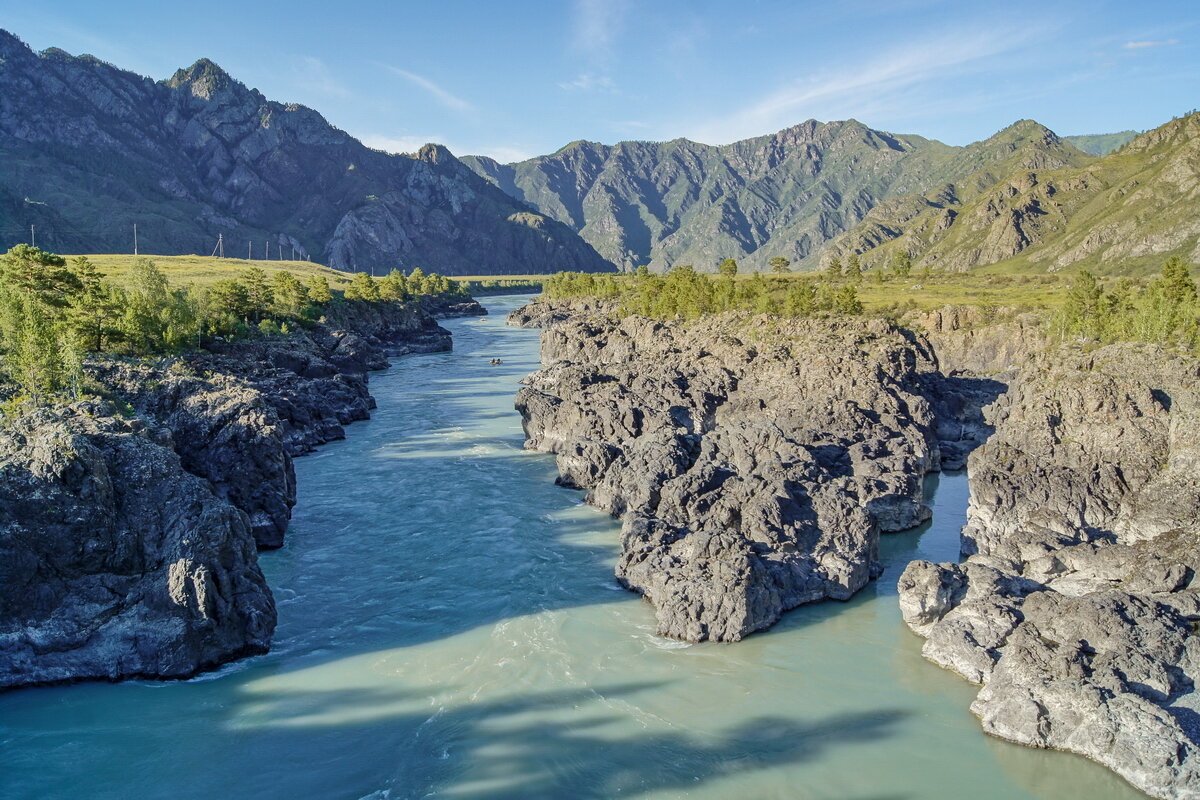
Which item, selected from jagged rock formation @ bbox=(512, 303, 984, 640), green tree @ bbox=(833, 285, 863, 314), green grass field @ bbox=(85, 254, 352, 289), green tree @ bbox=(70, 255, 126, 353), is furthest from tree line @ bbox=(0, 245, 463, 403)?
green tree @ bbox=(833, 285, 863, 314)

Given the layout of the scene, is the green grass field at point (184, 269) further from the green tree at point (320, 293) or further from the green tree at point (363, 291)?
the green tree at point (363, 291)

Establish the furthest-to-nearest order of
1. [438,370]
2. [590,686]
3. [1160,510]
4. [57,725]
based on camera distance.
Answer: [438,370] → [1160,510] → [590,686] → [57,725]

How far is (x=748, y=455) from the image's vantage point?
3812 centimetres

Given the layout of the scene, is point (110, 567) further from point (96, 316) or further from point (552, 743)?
point (96, 316)

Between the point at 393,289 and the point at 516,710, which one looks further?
the point at 393,289

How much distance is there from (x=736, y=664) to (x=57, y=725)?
821 inches

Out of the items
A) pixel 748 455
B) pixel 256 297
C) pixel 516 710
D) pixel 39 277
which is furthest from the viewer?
pixel 256 297

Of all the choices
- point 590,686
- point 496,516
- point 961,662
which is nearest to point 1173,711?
point 961,662

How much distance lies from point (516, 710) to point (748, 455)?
20820mm

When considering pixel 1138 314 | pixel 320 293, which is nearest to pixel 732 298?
pixel 1138 314

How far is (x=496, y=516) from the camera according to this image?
37.7m

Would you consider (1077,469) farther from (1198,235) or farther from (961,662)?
(1198,235)

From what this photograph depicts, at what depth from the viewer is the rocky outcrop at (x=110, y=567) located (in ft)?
73.2

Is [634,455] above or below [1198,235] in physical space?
below
